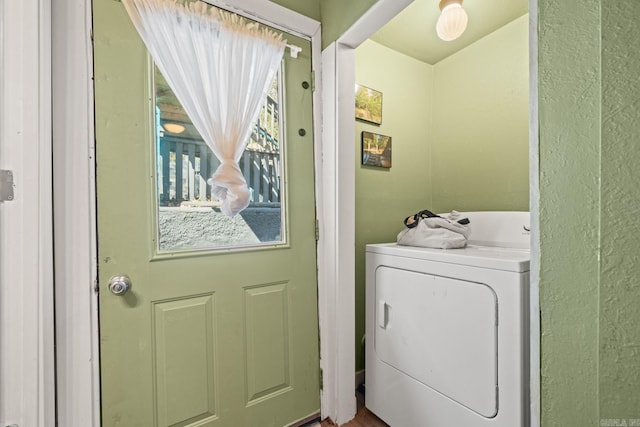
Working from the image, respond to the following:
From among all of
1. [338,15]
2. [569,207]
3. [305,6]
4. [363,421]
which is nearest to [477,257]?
[569,207]

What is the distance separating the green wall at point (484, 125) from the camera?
1.62 metres

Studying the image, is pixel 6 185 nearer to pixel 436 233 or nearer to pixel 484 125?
pixel 436 233

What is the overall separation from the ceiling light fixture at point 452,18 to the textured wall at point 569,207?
0.92 meters

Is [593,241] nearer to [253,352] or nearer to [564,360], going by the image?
[564,360]

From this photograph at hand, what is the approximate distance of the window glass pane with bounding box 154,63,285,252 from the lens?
1.10 m

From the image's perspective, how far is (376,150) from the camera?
1.85 m

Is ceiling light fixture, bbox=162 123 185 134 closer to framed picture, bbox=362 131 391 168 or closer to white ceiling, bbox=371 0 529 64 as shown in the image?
framed picture, bbox=362 131 391 168

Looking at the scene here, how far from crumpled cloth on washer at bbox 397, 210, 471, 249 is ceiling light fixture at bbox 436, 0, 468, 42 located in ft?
3.40

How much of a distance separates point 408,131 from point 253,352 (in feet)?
6.15

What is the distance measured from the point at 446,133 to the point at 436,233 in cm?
112

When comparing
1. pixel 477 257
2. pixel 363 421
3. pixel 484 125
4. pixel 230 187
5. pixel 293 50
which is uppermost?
pixel 293 50

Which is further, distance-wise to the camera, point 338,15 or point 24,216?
point 338,15

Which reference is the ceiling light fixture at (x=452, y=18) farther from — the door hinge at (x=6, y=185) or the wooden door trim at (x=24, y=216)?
the door hinge at (x=6, y=185)

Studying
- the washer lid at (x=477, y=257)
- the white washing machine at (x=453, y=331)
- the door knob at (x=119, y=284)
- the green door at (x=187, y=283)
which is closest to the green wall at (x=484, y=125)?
the white washing machine at (x=453, y=331)
